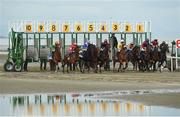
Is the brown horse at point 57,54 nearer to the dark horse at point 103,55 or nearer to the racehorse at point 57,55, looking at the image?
the racehorse at point 57,55

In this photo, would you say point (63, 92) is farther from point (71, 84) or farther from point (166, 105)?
point (166, 105)

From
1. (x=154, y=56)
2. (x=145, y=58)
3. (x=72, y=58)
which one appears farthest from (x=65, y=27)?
(x=154, y=56)

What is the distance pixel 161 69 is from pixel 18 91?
18.5 m

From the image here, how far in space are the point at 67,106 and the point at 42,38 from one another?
23058 mm

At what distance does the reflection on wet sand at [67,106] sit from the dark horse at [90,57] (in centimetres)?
1489

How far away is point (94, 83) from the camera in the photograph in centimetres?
2653

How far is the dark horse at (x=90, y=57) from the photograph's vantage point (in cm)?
3519

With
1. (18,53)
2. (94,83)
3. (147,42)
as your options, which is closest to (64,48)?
(18,53)

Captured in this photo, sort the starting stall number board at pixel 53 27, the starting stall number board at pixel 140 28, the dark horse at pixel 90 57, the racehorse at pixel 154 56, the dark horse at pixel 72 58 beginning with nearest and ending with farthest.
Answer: the dark horse at pixel 90 57 < the dark horse at pixel 72 58 < the racehorse at pixel 154 56 < the starting stall number board at pixel 53 27 < the starting stall number board at pixel 140 28

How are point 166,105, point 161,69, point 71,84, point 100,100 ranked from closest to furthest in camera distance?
point 166,105
point 100,100
point 71,84
point 161,69

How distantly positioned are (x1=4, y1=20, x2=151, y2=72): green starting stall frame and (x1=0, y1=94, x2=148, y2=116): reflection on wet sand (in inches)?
700

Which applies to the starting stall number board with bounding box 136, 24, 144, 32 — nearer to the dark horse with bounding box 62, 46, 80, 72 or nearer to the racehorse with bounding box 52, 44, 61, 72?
the dark horse with bounding box 62, 46, 80, 72

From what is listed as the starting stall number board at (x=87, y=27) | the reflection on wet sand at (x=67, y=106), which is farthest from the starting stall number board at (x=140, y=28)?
the reflection on wet sand at (x=67, y=106)

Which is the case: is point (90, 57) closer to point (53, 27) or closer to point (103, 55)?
point (103, 55)
